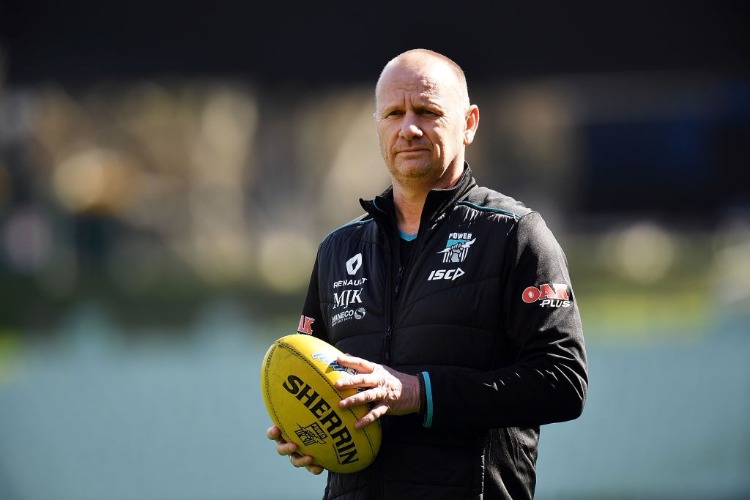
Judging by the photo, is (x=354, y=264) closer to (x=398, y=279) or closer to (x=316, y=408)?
(x=398, y=279)

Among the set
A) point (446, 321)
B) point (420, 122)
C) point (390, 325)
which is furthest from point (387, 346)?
point (420, 122)

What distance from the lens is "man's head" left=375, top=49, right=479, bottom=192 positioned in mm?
2193

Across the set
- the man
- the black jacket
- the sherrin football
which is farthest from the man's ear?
the sherrin football

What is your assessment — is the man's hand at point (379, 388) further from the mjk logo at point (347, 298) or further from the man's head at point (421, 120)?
the man's head at point (421, 120)

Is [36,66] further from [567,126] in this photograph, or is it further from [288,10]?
[567,126]

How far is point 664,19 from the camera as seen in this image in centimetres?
540

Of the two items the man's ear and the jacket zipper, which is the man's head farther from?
the jacket zipper

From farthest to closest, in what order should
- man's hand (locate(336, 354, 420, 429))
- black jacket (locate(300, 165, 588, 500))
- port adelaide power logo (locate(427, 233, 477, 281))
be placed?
1. port adelaide power logo (locate(427, 233, 477, 281))
2. black jacket (locate(300, 165, 588, 500))
3. man's hand (locate(336, 354, 420, 429))

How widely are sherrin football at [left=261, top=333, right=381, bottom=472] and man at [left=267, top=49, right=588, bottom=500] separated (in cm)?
4

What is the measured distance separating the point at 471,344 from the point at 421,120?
1.61ft

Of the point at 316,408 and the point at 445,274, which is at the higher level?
the point at 445,274

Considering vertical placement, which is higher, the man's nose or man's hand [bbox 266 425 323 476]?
the man's nose

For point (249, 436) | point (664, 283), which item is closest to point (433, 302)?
point (249, 436)

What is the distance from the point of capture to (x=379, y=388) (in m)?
1.92
